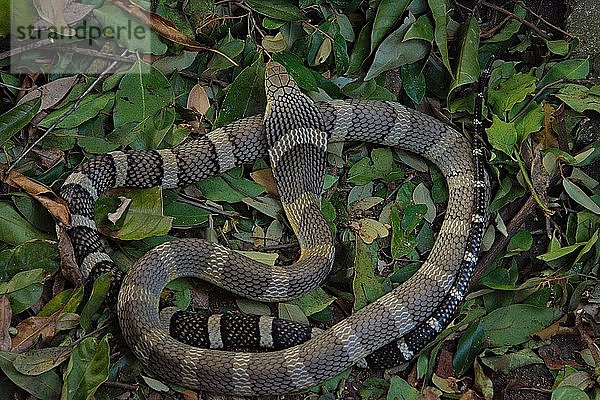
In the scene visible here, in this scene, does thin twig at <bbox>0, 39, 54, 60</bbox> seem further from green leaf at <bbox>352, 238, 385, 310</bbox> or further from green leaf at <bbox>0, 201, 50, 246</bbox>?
green leaf at <bbox>352, 238, 385, 310</bbox>

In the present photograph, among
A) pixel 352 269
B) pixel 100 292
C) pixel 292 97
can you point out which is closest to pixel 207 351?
pixel 100 292

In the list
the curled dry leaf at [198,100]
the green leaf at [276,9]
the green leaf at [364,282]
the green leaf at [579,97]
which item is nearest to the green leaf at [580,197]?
the green leaf at [579,97]

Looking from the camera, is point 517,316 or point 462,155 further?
point 462,155

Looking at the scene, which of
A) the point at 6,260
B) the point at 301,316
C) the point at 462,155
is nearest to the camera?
the point at 6,260

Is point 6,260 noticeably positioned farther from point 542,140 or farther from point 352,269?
point 542,140

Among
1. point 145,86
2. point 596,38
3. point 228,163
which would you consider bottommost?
point 228,163

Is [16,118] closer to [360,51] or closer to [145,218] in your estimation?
[145,218]

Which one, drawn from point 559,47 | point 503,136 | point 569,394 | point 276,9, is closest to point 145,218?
point 276,9
